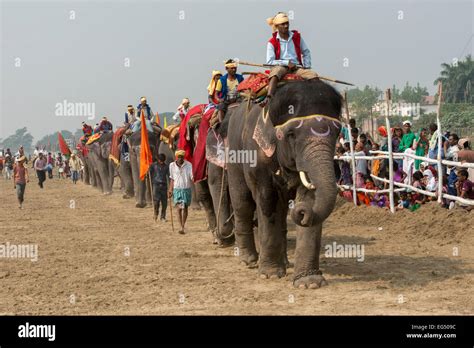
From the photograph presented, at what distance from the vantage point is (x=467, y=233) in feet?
41.7

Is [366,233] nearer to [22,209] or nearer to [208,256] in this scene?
[208,256]

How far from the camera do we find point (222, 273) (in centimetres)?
1044

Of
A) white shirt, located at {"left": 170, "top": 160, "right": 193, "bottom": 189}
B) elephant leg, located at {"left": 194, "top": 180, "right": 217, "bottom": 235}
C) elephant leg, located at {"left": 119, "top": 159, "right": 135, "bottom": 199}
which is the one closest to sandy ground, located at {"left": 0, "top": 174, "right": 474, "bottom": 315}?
elephant leg, located at {"left": 194, "top": 180, "right": 217, "bottom": 235}

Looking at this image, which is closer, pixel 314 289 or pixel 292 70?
pixel 314 289

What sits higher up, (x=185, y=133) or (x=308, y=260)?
(x=185, y=133)

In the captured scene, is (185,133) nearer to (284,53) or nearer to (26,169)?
(284,53)

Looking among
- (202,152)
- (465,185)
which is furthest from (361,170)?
(202,152)

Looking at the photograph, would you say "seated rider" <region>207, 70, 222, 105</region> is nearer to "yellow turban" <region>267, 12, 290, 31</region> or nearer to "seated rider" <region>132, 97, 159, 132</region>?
"yellow turban" <region>267, 12, 290, 31</region>

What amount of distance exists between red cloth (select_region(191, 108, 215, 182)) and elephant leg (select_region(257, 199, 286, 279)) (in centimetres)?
329

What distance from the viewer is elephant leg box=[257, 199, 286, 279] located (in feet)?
31.7

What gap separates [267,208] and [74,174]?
114 ft

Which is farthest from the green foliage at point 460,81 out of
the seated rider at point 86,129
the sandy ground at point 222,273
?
the sandy ground at point 222,273

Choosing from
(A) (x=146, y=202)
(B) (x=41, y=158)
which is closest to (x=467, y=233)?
(A) (x=146, y=202)

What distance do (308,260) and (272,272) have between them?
931 millimetres
